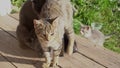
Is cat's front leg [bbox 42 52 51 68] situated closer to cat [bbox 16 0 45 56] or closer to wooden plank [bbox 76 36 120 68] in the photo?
cat [bbox 16 0 45 56]

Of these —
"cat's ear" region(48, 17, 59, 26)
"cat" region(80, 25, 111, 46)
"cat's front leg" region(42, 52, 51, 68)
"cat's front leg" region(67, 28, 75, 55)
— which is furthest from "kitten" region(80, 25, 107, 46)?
"cat's ear" region(48, 17, 59, 26)

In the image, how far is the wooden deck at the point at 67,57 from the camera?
2.33 m

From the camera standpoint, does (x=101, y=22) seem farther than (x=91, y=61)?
Yes

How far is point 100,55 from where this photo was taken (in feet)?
8.16

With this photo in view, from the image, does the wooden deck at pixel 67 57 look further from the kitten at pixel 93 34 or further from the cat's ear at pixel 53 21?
the kitten at pixel 93 34

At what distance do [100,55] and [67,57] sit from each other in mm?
321

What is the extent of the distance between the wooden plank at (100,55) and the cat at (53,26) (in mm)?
246

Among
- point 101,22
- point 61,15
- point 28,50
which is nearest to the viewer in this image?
point 61,15

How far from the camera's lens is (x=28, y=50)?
2559mm

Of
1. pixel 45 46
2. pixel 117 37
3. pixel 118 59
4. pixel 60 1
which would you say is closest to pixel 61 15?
pixel 60 1

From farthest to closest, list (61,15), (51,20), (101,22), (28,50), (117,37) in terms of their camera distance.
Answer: (101,22) < (117,37) < (28,50) < (61,15) < (51,20)

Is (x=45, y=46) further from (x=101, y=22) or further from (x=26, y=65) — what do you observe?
(x=101, y=22)

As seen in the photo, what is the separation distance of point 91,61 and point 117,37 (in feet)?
4.32

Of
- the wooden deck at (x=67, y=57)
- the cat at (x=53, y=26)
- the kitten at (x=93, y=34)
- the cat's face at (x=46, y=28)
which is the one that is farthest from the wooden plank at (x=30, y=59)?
the kitten at (x=93, y=34)
